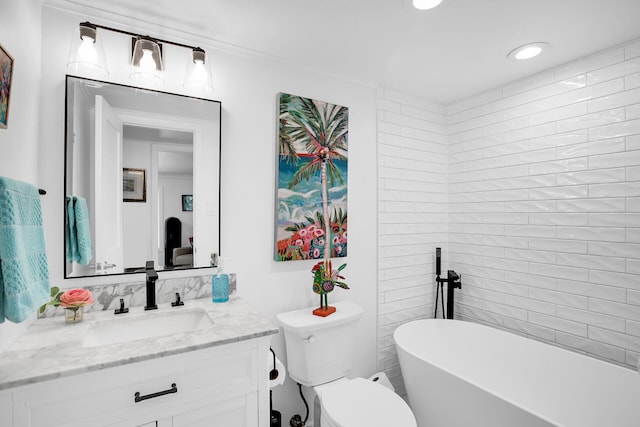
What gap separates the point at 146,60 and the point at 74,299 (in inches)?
45.7

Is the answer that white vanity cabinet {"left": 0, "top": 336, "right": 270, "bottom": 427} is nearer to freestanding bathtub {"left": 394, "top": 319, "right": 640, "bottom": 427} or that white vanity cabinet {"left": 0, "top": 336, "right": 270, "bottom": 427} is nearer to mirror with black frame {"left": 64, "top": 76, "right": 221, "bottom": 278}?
mirror with black frame {"left": 64, "top": 76, "right": 221, "bottom": 278}

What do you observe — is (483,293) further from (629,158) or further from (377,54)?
(377,54)

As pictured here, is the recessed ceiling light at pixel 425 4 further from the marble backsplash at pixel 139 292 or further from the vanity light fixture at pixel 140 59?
the marble backsplash at pixel 139 292

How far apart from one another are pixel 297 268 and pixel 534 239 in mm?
1654

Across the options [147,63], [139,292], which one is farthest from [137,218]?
[147,63]

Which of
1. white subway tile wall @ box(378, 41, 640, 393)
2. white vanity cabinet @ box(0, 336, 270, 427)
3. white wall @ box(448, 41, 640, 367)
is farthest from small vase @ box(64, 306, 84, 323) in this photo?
white wall @ box(448, 41, 640, 367)

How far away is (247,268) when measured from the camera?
1.96m

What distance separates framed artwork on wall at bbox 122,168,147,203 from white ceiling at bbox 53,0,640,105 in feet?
2.53

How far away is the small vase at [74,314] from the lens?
1.40m

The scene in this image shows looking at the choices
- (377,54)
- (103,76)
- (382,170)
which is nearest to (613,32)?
(377,54)

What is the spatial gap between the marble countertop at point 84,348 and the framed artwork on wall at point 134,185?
1.87 feet

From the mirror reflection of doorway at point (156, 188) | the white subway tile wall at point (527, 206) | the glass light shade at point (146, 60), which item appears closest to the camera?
the glass light shade at point (146, 60)

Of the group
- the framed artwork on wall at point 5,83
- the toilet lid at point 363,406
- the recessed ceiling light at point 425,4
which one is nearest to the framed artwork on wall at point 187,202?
the framed artwork on wall at point 5,83

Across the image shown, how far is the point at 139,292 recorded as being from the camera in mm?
1645
